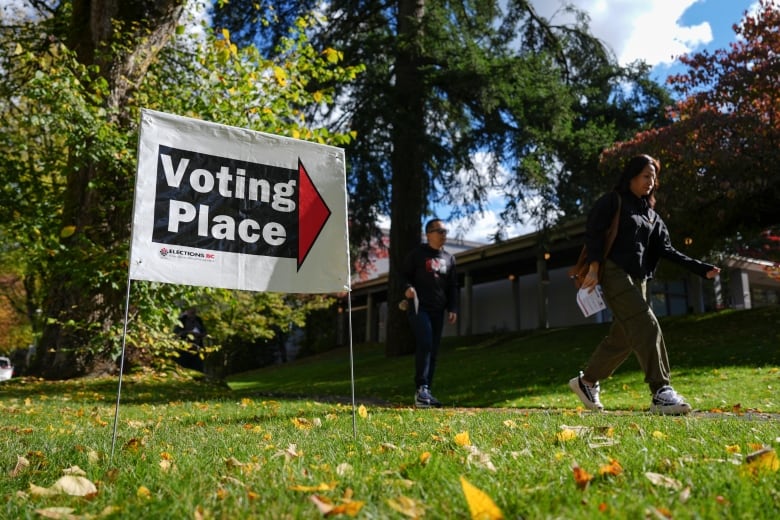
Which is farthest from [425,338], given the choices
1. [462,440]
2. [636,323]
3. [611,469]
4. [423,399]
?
[611,469]

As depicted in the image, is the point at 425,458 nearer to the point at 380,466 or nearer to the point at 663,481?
the point at 380,466

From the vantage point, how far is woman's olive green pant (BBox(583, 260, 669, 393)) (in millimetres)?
4637

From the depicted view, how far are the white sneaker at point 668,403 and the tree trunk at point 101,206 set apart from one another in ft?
25.3

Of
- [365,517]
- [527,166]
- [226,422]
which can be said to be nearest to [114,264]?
[226,422]

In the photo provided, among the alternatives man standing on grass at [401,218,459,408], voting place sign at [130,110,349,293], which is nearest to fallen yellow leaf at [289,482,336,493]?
voting place sign at [130,110,349,293]

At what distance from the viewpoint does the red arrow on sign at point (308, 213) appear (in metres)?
3.86

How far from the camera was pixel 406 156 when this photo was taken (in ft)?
52.7

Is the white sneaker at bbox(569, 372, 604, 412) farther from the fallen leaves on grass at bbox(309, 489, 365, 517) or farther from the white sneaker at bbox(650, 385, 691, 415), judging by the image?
the fallen leaves on grass at bbox(309, 489, 365, 517)

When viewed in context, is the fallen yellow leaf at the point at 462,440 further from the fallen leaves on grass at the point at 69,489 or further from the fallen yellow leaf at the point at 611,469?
the fallen leaves on grass at the point at 69,489

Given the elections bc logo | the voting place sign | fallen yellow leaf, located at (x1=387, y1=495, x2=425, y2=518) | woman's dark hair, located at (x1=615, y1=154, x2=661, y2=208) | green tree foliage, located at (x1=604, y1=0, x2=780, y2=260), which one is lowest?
fallen yellow leaf, located at (x1=387, y1=495, x2=425, y2=518)

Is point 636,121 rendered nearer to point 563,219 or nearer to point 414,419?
point 563,219

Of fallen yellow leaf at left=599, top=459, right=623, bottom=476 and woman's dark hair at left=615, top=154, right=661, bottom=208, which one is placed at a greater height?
woman's dark hair at left=615, top=154, right=661, bottom=208

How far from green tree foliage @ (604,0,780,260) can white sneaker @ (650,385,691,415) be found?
8170 mm

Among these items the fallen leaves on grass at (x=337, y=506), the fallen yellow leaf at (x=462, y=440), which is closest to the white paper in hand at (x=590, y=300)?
the fallen yellow leaf at (x=462, y=440)
